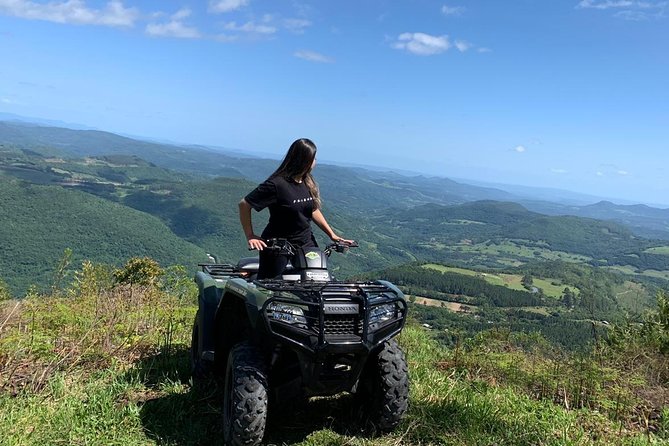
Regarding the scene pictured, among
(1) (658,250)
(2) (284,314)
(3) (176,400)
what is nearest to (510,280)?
(3) (176,400)

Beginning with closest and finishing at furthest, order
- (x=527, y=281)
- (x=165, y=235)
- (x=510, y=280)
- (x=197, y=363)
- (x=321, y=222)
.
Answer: (x=197, y=363), (x=321, y=222), (x=527, y=281), (x=510, y=280), (x=165, y=235)

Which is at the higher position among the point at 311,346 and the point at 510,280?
the point at 311,346

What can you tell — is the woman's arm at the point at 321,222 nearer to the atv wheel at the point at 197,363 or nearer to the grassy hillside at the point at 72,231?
the atv wheel at the point at 197,363

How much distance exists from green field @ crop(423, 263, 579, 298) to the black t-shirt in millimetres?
73098

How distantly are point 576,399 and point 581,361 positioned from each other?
50 centimetres

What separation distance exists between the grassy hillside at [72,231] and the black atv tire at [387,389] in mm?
81643

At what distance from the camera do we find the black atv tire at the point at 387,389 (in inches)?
143

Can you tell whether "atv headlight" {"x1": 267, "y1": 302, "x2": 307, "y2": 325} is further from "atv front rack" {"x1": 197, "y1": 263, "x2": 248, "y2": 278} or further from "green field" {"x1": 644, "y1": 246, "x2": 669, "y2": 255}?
"green field" {"x1": 644, "y1": 246, "x2": 669, "y2": 255}

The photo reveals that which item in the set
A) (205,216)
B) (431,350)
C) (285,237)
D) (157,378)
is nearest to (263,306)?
(285,237)

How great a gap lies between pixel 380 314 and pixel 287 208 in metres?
1.23

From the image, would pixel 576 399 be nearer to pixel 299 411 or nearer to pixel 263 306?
pixel 299 411

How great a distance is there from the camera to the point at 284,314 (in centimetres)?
328

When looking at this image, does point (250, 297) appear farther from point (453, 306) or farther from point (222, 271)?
point (453, 306)

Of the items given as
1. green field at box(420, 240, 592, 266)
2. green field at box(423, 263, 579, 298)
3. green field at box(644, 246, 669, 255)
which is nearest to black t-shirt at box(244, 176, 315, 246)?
green field at box(423, 263, 579, 298)
